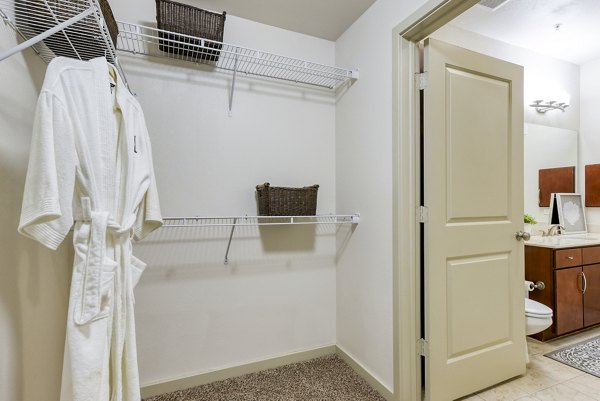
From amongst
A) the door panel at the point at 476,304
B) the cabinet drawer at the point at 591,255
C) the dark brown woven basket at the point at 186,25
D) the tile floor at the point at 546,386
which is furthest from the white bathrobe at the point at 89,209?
the cabinet drawer at the point at 591,255

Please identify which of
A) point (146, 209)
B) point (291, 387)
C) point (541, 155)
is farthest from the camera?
point (541, 155)

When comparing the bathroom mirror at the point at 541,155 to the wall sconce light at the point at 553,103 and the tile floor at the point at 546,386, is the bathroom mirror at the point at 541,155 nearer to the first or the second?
the wall sconce light at the point at 553,103

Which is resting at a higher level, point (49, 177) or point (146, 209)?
point (49, 177)

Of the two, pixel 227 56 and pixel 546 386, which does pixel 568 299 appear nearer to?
pixel 546 386

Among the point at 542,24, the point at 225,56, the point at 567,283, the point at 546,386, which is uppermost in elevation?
the point at 542,24

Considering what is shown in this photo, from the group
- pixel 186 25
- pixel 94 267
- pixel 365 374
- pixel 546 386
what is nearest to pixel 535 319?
pixel 546 386

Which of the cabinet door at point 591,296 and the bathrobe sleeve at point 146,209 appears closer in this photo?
the bathrobe sleeve at point 146,209

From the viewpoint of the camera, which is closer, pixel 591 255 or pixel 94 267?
pixel 94 267

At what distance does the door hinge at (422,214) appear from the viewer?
5.40ft

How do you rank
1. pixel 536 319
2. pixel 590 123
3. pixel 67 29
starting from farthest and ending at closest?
pixel 590 123, pixel 536 319, pixel 67 29

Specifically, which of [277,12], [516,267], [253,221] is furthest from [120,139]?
[516,267]

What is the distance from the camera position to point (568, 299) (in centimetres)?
248

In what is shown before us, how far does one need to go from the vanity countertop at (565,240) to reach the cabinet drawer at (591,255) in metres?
0.05

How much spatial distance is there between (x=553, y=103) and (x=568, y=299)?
1943 mm
